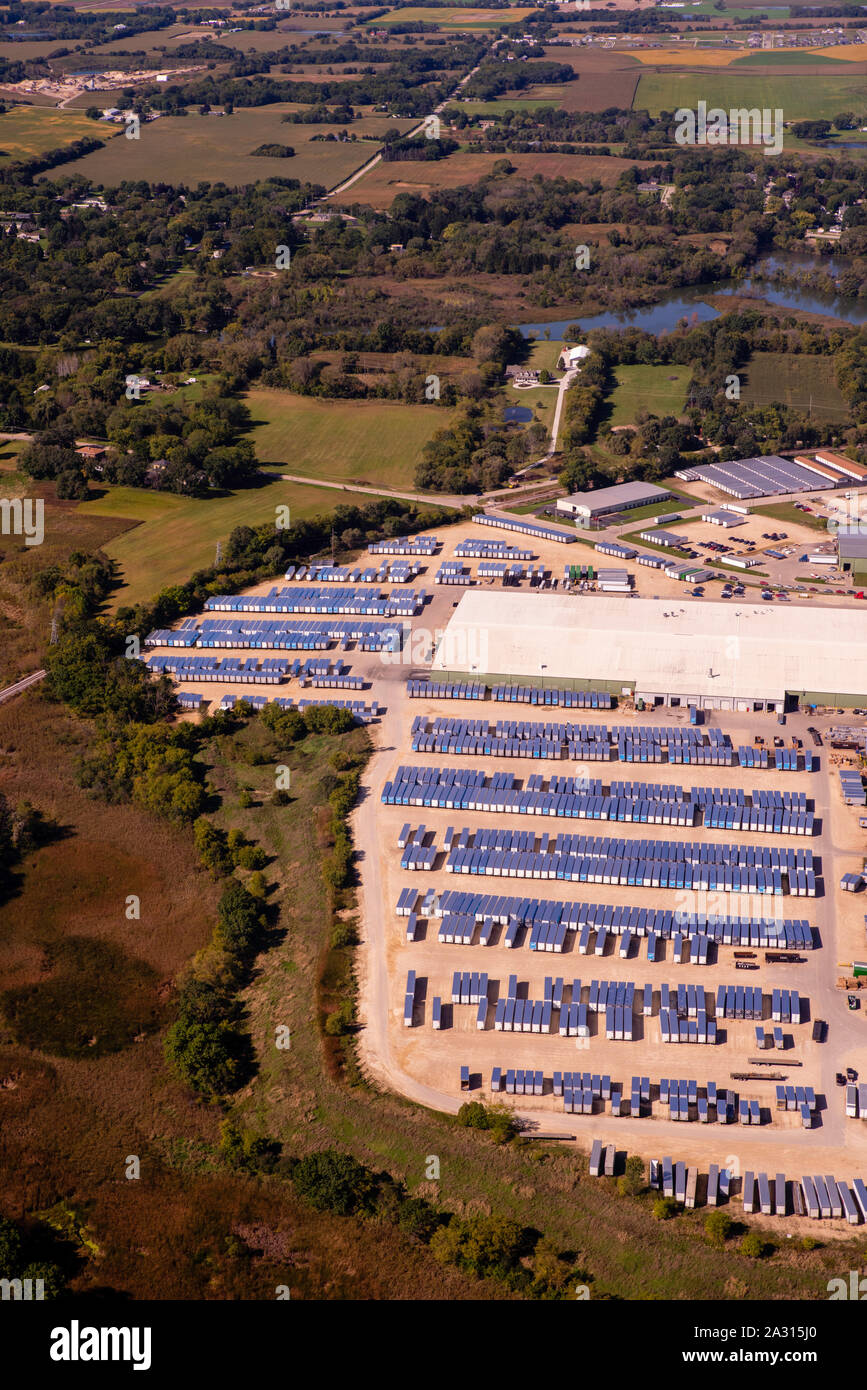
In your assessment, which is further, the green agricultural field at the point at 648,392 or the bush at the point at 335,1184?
the green agricultural field at the point at 648,392

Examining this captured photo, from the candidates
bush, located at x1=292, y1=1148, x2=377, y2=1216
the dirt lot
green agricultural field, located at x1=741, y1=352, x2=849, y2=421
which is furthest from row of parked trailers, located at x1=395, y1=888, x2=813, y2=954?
green agricultural field, located at x1=741, y1=352, x2=849, y2=421

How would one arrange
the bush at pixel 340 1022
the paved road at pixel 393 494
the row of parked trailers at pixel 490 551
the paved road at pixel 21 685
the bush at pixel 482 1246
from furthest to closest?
the paved road at pixel 393 494 < the row of parked trailers at pixel 490 551 < the paved road at pixel 21 685 < the bush at pixel 340 1022 < the bush at pixel 482 1246

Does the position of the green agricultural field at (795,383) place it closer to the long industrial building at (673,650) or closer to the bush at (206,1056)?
the long industrial building at (673,650)

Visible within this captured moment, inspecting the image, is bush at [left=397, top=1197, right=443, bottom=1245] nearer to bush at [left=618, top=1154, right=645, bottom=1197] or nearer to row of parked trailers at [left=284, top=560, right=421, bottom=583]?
bush at [left=618, top=1154, right=645, bottom=1197]

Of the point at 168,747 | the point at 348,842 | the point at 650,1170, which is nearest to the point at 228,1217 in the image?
the point at 650,1170

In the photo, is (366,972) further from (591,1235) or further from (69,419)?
(69,419)

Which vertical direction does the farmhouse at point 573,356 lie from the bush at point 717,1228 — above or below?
above

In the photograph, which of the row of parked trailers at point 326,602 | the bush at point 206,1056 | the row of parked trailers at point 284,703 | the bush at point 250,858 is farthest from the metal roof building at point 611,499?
the bush at point 206,1056
